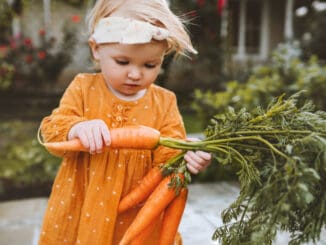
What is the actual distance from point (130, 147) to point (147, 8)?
52 cm

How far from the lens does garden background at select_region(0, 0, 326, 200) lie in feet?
14.7

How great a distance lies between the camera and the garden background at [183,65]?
4484mm

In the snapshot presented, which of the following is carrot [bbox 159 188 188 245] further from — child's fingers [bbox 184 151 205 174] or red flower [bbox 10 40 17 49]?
red flower [bbox 10 40 17 49]

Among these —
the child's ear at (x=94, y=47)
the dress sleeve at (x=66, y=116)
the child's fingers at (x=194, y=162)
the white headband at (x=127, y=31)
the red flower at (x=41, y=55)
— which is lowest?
the child's fingers at (x=194, y=162)

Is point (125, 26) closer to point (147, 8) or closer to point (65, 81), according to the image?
point (147, 8)

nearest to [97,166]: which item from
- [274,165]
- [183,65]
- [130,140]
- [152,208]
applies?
[130,140]

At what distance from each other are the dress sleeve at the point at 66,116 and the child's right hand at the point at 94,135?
8 centimetres

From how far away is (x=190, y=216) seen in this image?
11.5 feet

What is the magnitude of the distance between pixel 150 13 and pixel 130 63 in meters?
0.21

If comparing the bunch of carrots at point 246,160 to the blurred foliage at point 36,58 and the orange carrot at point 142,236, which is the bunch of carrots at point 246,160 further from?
the blurred foliage at point 36,58

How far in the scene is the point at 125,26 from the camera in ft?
5.29

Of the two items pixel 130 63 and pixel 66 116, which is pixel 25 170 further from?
→ pixel 130 63

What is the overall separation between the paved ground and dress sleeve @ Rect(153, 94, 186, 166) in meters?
1.32

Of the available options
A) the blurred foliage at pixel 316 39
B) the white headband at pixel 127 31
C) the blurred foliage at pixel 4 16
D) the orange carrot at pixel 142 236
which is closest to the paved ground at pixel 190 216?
the orange carrot at pixel 142 236
